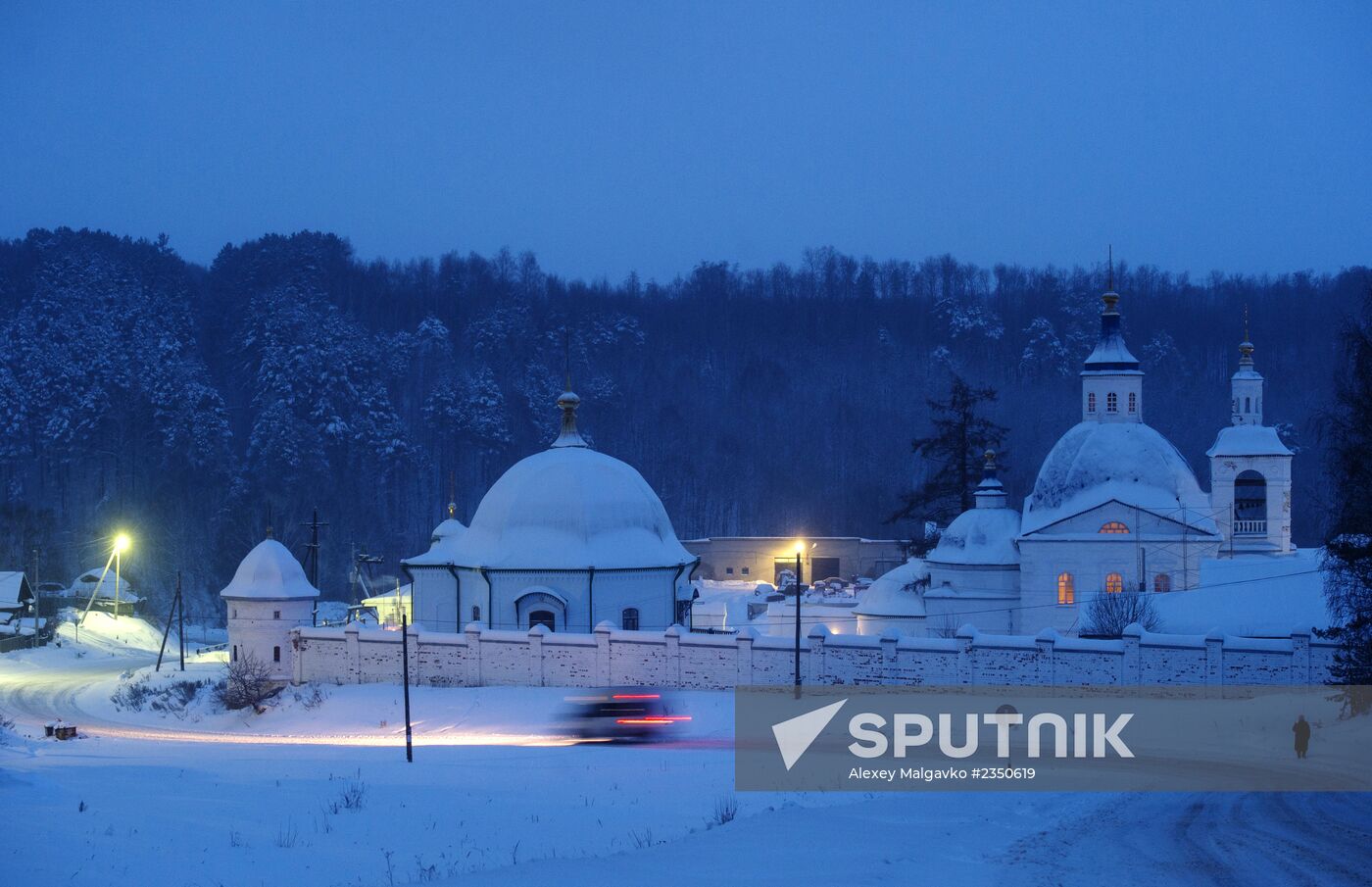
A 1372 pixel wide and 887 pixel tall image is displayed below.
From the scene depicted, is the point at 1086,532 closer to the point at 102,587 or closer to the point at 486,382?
the point at 102,587

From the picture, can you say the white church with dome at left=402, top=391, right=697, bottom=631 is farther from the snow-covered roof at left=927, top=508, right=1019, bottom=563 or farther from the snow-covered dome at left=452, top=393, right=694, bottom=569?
the snow-covered roof at left=927, top=508, right=1019, bottom=563

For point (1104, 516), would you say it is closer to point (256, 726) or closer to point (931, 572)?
point (931, 572)

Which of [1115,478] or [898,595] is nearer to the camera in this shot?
[1115,478]

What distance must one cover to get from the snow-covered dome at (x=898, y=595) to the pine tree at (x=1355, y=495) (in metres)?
19.4

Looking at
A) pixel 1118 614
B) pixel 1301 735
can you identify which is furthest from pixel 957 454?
pixel 1301 735

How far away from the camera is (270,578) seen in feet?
125

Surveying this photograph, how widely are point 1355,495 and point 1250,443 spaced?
3579cm

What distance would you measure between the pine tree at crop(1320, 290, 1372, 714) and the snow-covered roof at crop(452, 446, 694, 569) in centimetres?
1866

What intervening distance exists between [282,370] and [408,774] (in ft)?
229

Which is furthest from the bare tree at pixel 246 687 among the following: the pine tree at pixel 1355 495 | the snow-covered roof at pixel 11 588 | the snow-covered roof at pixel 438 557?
the pine tree at pixel 1355 495

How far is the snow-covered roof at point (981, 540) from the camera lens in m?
43.2

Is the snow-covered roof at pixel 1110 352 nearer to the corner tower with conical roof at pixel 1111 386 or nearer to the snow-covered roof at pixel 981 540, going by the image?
the corner tower with conical roof at pixel 1111 386

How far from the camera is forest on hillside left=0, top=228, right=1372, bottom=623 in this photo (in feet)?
263

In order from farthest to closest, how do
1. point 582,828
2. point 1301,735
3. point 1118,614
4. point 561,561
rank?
1. point 561,561
2. point 1118,614
3. point 1301,735
4. point 582,828
